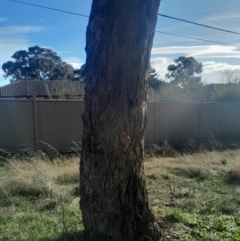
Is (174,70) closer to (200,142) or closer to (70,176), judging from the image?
(200,142)

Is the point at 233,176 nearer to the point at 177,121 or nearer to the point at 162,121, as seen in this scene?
the point at 162,121

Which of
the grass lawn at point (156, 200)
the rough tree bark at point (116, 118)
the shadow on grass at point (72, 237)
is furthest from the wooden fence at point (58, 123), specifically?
the rough tree bark at point (116, 118)

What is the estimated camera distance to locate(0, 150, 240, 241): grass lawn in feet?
8.84

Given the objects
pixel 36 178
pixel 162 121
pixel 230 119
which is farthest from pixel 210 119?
pixel 36 178

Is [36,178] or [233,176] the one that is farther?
[233,176]

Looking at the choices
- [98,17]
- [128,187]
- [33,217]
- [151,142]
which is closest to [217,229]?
[128,187]

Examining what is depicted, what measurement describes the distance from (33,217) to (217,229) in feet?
6.47

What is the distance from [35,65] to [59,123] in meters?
28.8

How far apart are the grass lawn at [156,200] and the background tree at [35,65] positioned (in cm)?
2934

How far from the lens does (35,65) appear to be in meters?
34.6

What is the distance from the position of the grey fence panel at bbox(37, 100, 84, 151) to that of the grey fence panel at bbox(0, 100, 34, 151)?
263mm

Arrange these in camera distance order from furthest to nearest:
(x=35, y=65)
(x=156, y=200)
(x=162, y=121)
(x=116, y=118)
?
(x=35, y=65), (x=162, y=121), (x=156, y=200), (x=116, y=118)

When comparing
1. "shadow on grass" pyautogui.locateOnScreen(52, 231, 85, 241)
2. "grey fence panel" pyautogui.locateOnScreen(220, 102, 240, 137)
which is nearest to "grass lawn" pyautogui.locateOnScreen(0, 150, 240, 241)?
"shadow on grass" pyautogui.locateOnScreen(52, 231, 85, 241)

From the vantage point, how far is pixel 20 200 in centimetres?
382
